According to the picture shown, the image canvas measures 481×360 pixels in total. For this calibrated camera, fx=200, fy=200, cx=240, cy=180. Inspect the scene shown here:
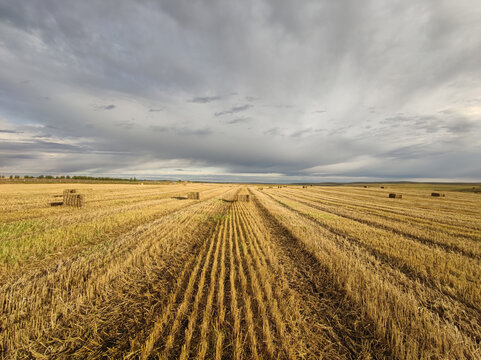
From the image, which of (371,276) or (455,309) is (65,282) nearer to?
(371,276)

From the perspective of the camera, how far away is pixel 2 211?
47.5 feet

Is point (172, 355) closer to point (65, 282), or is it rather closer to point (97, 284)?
point (97, 284)

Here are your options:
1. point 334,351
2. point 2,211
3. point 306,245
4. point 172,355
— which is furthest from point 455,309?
point 2,211

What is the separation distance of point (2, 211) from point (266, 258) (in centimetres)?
1959

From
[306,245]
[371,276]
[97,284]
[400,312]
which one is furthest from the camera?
[306,245]

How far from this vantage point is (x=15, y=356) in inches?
118

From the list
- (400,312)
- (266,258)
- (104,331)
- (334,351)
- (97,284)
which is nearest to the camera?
(334,351)

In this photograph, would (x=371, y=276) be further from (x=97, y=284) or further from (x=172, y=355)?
(x=97, y=284)

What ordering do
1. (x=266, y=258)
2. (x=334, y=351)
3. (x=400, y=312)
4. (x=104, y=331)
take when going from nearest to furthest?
(x=334, y=351)
(x=104, y=331)
(x=400, y=312)
(x=266, y=258)

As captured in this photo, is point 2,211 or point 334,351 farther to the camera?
point 2,211

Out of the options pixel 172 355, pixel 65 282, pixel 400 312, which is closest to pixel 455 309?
pixel 400 312

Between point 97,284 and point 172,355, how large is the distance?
3.27 metres

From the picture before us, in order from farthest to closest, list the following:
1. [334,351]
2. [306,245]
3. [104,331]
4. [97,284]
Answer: [306,245] < [97,284] < [104,331] < [334,351]

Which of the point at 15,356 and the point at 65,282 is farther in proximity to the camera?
the point at 65,282
